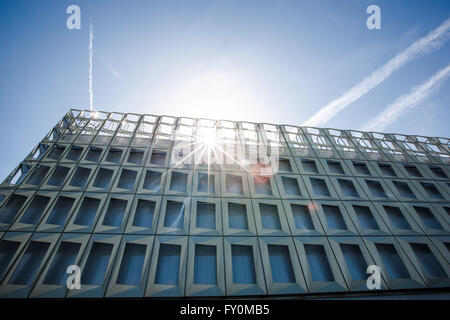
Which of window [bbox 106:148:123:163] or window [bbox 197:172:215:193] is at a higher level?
window [bbox 106:148:123:163]

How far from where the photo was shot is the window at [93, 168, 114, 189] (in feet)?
41.2

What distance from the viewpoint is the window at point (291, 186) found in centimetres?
1348

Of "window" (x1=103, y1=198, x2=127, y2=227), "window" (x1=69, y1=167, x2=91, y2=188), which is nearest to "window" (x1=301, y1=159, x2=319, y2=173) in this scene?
"window" (x1=103, y1=198, x2=127, y2=227)

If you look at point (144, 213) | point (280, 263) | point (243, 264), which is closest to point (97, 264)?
point (144, 213)

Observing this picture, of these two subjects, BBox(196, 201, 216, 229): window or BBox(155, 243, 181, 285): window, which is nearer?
BBox(155, 243, 181, 285): window

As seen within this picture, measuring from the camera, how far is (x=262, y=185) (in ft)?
44.1

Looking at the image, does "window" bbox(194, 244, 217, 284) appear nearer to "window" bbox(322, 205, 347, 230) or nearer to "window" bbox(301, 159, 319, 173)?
"window" bbox(322, 205, 347, 230)

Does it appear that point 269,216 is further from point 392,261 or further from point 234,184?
point 392,261

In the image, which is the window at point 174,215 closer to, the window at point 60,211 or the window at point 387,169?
the window at point 60,211

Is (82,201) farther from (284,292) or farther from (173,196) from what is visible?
(284,292)

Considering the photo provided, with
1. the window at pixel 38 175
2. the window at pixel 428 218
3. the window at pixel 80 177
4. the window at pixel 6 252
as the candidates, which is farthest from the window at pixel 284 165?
the window at pixel 38 175

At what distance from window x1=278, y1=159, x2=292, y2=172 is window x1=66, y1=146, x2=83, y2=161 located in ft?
53.3

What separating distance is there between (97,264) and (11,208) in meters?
7.08
